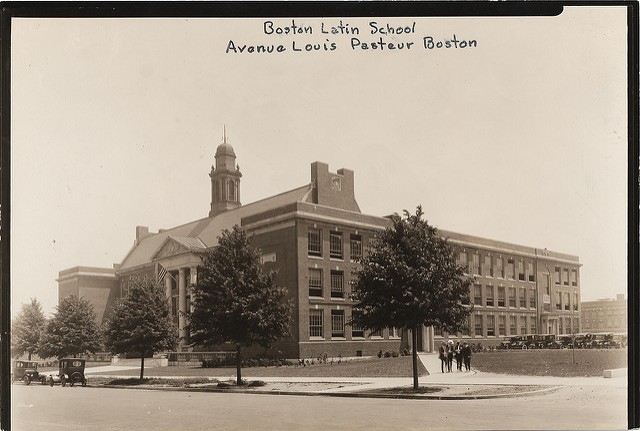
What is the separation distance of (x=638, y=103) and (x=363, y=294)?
10173 mm

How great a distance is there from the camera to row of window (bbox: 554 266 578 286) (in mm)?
20172

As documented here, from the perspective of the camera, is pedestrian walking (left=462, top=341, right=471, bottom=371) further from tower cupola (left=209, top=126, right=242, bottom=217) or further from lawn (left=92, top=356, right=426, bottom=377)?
tower cupola (left=209, top=126, right=242, bottom=217)

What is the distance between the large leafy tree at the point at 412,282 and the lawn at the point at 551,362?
3.75 metres

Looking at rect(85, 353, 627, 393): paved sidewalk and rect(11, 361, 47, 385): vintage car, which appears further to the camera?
rect(85, 353, 627, 393): paved sidewalk

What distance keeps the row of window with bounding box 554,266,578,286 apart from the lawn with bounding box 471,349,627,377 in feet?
7.18

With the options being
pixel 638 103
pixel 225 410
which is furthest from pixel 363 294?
pixel 638 103

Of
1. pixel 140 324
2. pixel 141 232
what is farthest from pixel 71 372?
pixel 141 232

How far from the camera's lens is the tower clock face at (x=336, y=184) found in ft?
79.3

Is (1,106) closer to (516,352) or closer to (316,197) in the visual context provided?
(316,197)

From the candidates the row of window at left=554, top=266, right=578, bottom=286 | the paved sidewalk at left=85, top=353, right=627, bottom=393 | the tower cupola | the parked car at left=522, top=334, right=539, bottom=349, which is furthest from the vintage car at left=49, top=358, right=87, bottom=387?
the parked car at left=522, top=334, right=539, bottom=349

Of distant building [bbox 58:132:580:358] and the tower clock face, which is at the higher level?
the tower clock face

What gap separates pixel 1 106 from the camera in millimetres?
16391

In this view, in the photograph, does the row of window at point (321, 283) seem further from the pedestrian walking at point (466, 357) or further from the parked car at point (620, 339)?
the parked car at point (620, 339)

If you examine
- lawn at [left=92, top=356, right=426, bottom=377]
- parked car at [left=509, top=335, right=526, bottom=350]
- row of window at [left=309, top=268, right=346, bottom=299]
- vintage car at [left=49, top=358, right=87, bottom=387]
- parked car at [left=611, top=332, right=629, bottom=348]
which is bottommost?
lawn at [left=92, top=356, right=426, bottom=377]
